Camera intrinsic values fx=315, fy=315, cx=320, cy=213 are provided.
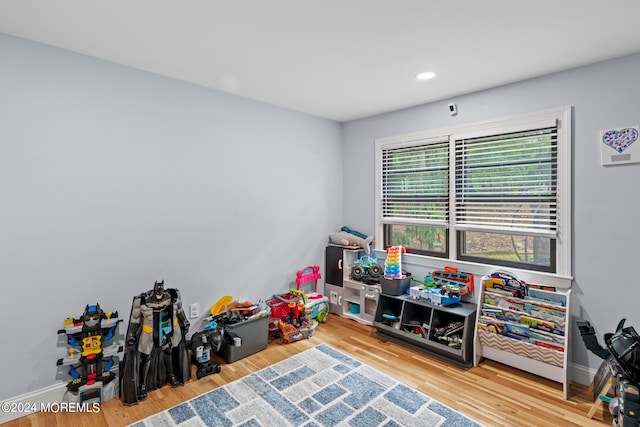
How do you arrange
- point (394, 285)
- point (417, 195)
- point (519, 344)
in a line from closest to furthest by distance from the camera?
point (519, 344)
point (394, 285)
point (417, 195)

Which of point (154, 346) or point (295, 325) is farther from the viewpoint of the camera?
point (295, 325)

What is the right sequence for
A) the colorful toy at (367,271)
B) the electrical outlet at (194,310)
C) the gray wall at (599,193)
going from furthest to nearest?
the colorful toy at (367,271) < the electrical outlet at (194,310) < the gray wall at (599,193)

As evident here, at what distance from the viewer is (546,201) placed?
2.73 meters

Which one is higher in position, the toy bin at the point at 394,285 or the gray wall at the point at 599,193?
the gray wall at the point at 599,193

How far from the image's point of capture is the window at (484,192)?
8.80ft

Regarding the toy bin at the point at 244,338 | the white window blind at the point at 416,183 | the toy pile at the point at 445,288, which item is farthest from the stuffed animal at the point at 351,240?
the toy bin at the point at 244,338

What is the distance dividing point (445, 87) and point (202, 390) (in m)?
3.36

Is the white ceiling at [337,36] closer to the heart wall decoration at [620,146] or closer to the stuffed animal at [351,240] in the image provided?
the heart wall decoration at [620,146]

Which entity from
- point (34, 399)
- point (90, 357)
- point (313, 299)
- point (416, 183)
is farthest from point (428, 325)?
point (34, 399)

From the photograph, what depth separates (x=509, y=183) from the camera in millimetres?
2941

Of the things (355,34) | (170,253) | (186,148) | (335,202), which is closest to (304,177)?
(335,202)

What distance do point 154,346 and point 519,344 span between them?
2927 millimetres

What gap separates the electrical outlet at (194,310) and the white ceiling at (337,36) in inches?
82.4

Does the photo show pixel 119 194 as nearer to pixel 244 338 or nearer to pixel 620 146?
pixel 244 338
